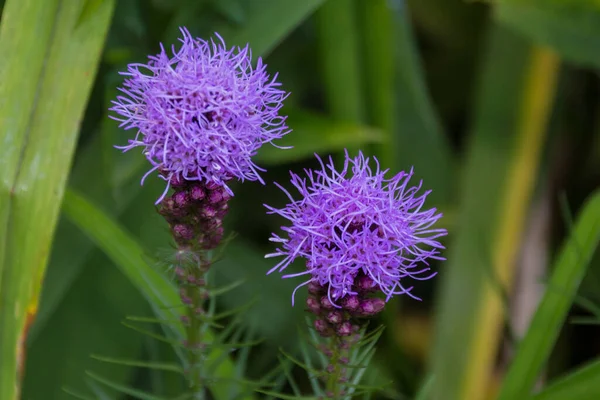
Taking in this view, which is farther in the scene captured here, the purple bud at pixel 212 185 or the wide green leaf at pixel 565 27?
A: the wide green leaf at pixel 565 27

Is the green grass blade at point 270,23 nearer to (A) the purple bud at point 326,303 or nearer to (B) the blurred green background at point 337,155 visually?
(B) the blurred green background at point 337,155

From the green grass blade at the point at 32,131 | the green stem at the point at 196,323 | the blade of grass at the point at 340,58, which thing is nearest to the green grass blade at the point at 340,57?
the blade of grass at the point at 340,58

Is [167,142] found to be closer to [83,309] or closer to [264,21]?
[264,21]

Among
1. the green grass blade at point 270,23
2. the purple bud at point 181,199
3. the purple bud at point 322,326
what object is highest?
the green grass blade at point 270,23

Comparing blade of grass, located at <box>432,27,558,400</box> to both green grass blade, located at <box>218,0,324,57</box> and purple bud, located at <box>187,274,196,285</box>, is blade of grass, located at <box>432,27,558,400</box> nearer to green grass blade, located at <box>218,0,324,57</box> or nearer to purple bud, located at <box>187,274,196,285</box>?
green grass blade, located at <box>218,0,324,57</box>

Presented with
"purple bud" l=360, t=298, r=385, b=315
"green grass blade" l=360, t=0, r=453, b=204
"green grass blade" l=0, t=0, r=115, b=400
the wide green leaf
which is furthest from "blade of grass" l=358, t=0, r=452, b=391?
"purple bud" l=360, t=298, r=385, b=315
